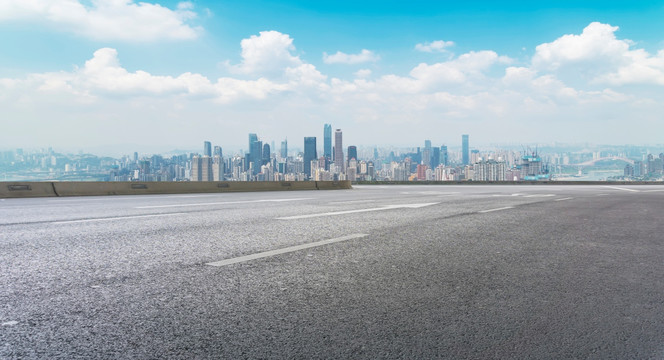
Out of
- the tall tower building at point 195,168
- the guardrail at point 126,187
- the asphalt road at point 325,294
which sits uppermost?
the tall tower building at point 195,168

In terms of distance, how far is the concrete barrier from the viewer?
54.8 feet

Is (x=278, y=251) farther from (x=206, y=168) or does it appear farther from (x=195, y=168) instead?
(x=206, y=168)

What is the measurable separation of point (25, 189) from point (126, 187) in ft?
11.4

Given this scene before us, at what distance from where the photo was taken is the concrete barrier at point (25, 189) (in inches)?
658

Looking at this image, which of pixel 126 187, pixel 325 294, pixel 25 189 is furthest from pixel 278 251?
pixel 126 187

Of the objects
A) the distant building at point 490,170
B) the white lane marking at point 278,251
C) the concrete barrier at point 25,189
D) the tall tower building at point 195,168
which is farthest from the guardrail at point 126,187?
the distant building at point 490,170

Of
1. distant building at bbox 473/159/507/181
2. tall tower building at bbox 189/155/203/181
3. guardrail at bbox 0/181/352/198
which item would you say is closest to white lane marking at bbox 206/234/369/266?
guardrail at bbox 0/181/352/198

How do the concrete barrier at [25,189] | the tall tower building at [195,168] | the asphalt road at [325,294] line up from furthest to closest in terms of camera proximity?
1. the tall tower building at [195,168]
2. the concrete barrier at [25,189]
3. the asphalt road at [325,294]

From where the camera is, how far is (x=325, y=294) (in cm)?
359

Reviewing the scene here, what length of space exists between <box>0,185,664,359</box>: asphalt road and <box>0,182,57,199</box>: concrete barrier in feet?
37.6

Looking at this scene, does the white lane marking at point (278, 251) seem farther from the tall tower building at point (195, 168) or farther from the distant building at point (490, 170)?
the distant building at point (490, 170)

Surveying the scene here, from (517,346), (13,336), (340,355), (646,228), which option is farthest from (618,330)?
(646,228)

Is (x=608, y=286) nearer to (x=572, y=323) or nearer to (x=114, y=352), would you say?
(x=572, y=323)

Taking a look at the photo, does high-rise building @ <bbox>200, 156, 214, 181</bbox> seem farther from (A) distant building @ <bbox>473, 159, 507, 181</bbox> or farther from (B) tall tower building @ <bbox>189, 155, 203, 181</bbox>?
(A) distant building @ <bbox>473, 159, 507, 181</bbox>
